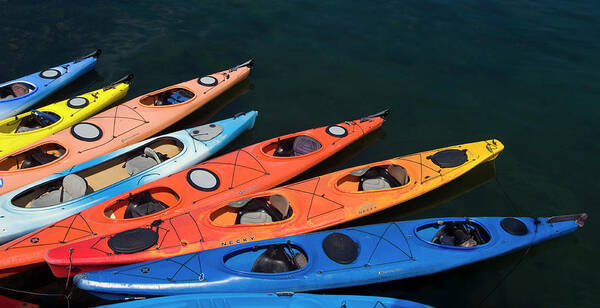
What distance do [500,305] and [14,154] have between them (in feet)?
35.2

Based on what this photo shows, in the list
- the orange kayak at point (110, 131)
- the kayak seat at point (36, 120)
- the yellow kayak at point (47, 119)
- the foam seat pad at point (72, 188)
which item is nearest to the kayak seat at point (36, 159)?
the orange kayak at point (110, 131)

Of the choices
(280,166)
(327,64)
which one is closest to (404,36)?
(327,64)

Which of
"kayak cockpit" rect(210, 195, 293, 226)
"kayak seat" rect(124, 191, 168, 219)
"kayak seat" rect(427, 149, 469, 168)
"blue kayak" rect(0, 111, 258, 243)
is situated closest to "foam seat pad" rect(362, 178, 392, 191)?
"kayak seat" rect(427, 149, 469, 168)

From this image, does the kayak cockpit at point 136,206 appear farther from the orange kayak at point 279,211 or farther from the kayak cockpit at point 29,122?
the kayak cockpit at point 29,122

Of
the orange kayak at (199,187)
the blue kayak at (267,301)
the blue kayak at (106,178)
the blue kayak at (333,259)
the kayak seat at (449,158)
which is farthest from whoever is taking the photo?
the kayak seat at (449,158)

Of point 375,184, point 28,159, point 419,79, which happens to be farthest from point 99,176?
point 419,79

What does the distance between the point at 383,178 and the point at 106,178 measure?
6.34 m

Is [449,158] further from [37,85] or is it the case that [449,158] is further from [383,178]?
[37,85]

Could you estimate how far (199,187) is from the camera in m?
9.22

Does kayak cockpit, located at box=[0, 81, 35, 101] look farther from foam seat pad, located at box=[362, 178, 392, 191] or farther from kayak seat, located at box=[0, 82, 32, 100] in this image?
foam seat pad, located at box=[362, 178, 392, 191]

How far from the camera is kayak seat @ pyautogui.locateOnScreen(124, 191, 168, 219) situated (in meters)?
8.59

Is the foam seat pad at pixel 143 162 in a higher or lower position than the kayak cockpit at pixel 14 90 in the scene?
lower

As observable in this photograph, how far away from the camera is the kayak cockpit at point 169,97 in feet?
40.3

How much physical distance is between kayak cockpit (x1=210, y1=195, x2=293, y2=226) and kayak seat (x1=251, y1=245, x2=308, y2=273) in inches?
38.9
